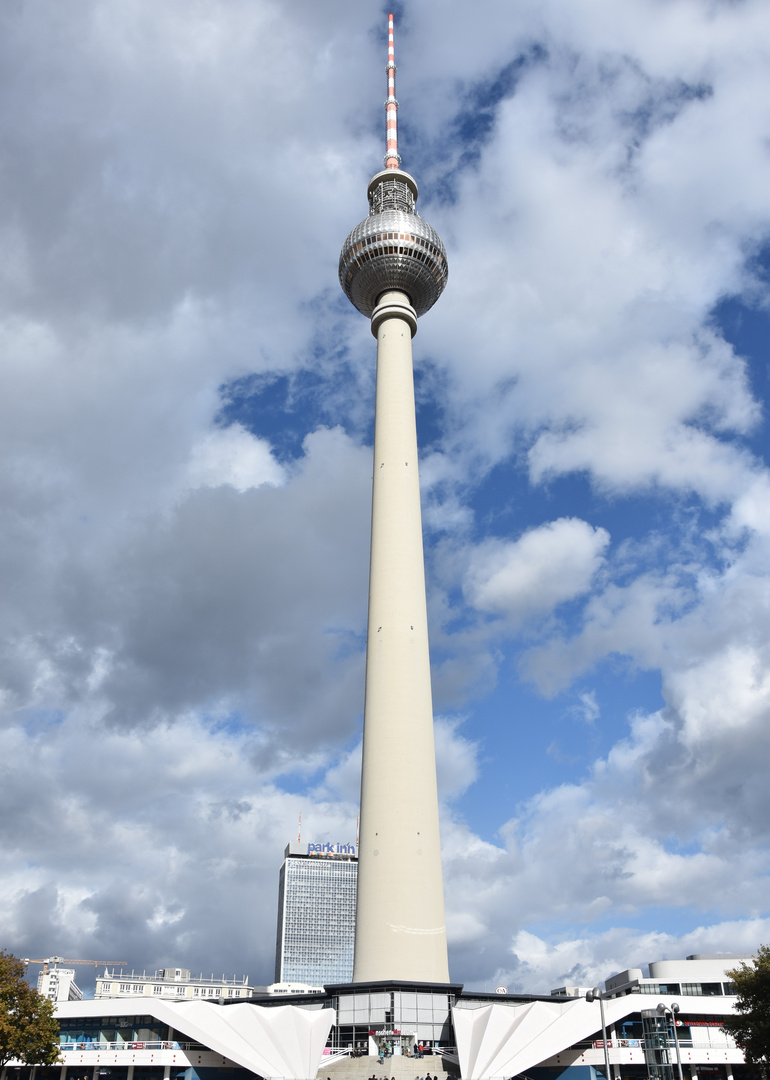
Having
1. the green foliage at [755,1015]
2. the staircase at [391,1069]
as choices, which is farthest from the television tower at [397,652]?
the green foliage at [755,1015]

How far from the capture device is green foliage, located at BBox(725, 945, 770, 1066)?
47.5 m

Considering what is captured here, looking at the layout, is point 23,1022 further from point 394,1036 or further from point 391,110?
point 391,110

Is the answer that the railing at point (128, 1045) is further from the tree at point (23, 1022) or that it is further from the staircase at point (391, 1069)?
the staircase at point (391, 1069)

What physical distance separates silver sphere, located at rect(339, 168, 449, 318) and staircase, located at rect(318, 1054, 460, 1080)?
66.2 m

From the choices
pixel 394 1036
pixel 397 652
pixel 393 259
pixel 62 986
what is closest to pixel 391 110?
pixel 393 259

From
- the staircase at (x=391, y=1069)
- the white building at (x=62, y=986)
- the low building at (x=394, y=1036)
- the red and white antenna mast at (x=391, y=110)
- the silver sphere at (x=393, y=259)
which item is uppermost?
the red and white antenna mast at (x=391, y=110)

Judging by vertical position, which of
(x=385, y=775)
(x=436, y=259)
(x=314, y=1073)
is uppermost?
(x=436, y=259)

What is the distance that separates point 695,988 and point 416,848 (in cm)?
5378

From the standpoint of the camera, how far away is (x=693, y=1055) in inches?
2488

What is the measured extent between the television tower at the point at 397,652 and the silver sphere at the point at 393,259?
0.12 metres

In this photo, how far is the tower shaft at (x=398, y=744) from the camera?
59562 millimetres

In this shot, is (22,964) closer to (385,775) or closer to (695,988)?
(385,775)

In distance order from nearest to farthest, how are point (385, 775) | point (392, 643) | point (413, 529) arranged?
point (385, 775)
point (392, 643)
point (413, 529)

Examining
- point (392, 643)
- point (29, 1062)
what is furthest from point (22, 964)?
point (392, 643)
